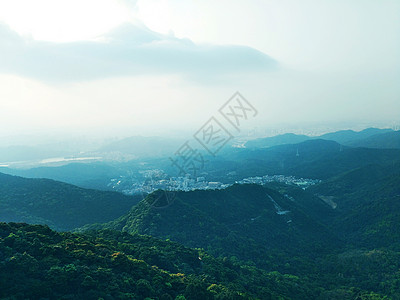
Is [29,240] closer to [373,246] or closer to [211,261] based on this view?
[211,261]

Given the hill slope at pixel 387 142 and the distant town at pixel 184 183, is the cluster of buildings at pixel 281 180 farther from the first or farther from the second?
the hill slope at pixel 387 142

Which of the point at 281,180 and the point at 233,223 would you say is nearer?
the point at 233,223

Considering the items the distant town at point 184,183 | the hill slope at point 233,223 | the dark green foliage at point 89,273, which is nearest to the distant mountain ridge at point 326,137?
the distant town at point 184,183

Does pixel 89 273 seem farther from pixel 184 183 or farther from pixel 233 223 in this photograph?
pixel 184 183

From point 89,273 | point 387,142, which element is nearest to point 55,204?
point 89,273

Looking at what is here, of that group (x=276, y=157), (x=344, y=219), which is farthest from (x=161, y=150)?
(x=344, y=219)

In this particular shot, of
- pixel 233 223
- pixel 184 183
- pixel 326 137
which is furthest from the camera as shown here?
pixel 326 137

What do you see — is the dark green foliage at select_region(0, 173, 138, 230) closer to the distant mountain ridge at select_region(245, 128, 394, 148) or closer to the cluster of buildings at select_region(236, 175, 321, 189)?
the cluster of buildings at select_region(236, 175, 321, 189)

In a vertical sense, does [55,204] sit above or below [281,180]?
above

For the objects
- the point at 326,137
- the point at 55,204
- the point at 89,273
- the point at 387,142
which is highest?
the point at 89,273

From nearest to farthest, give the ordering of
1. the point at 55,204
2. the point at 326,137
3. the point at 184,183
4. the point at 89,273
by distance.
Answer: the point at 89,273
the point at 55,204
the point at 184,183
the point at 326,137

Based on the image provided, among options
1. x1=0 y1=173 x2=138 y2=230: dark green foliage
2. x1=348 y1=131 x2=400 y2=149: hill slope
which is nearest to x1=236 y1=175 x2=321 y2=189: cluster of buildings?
x1=0 y1=173 x2=138 y2=230: dark green foliage
